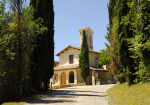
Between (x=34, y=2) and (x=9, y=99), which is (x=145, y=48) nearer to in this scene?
(x=9, y=99)

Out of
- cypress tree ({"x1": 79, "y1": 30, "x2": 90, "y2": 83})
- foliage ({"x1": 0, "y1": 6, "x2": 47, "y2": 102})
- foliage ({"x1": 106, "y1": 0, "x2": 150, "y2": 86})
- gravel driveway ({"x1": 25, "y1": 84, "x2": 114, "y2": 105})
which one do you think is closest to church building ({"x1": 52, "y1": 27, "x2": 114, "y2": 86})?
cypress tree ({"x1": 79, "y1": 30, "x2": 90, "y2": 83})

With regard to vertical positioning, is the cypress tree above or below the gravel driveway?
above

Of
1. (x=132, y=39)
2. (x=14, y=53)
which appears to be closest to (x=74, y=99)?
(x=14, y=53)

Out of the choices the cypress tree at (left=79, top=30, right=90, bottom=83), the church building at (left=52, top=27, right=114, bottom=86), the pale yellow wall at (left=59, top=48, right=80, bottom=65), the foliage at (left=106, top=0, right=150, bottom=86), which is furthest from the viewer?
the pale yellow wall at (left=59, top=48, right=80, bottom=65)

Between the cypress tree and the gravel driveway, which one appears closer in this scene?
the gravel driveway

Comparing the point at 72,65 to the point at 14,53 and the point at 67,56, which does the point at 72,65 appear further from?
the point at 14,53

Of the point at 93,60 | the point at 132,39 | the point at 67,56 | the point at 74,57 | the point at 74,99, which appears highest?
the point at 67,56

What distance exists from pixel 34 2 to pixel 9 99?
954 centimetres

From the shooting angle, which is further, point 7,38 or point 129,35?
point 129,35

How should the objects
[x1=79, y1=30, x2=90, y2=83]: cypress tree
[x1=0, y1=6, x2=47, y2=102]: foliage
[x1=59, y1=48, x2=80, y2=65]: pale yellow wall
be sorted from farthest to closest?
[x1=59, y1=48, x2=80, y2=65]: pale yellow wall, [x1=79, y1=30, x2=90, y2=83]: cypress tree, [x1=0, y1=6, x2=47, y2=102]: foliage

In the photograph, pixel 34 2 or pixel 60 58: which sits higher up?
pixel 34 2

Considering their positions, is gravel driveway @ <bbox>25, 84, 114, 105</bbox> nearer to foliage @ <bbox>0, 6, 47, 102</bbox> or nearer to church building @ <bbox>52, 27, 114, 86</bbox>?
foliage @ <bbox>0, 6, 47, 102</bbox>

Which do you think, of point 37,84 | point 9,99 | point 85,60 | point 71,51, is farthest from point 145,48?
point 71,51

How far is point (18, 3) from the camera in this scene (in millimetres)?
10891
